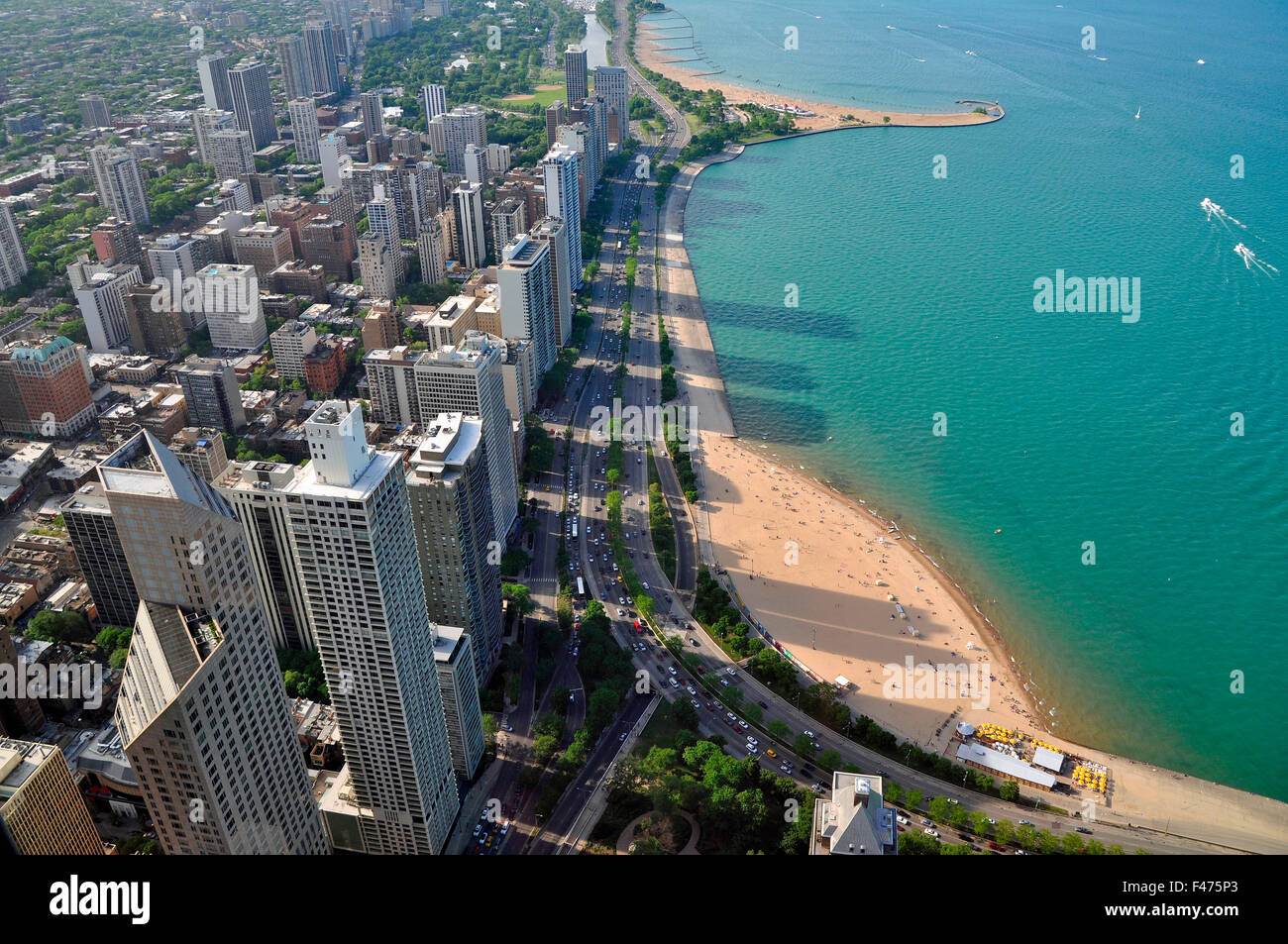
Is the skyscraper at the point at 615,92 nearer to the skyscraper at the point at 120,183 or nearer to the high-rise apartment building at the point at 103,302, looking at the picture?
the skyscraper at the point at 120,183

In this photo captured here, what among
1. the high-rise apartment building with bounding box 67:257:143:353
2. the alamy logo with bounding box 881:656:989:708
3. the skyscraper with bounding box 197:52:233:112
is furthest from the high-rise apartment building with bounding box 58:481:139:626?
the skyscraper with bounding box 197:52:233:112

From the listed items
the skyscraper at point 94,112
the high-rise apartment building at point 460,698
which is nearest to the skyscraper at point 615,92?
the skyscraper at point 94,112

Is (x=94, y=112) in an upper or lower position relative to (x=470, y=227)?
upper

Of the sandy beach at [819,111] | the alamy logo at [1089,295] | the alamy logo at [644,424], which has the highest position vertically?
the sandy beach at [819,111]

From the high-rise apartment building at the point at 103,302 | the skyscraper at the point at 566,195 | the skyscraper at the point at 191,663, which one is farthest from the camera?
the skyscraper at the point at 566,195

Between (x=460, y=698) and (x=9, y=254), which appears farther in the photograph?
(x=9, y=254)

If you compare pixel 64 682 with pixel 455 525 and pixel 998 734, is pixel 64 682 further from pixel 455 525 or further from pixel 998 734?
pixel 998 734

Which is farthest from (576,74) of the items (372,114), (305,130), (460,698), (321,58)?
(460,698)
